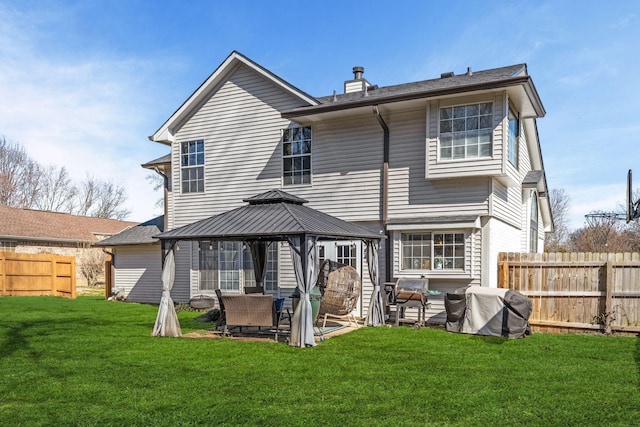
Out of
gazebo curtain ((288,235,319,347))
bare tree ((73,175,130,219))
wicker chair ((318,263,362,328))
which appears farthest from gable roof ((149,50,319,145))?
bare tree ((73,175,130,219))

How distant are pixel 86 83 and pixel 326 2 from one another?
372 inches

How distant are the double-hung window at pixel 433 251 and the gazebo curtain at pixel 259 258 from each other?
350 centimetres

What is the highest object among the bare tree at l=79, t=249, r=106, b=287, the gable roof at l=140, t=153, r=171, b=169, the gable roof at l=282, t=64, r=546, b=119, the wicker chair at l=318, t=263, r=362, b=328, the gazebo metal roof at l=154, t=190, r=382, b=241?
the gable roof at l=282, t=64, r=546, b=119

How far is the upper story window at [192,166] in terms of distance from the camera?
15.1 m

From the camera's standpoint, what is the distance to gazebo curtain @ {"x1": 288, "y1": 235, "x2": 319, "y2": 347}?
347 inches

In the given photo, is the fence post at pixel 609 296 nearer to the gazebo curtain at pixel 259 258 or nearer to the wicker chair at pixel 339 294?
the wicker chair at pixel 339 294

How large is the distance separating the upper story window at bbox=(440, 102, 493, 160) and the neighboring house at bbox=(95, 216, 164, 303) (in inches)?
403

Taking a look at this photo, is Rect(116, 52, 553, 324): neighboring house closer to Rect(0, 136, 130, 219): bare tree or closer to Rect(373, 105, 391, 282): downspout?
Rect(373, 105, 391, 282): downspout

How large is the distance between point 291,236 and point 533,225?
10.9 metres

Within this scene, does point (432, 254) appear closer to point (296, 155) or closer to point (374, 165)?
point (374, 165)

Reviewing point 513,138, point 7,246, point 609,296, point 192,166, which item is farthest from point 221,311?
point 7,246

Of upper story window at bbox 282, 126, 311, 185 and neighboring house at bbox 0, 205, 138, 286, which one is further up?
upper story window at bbox 282, 126, 311, 185

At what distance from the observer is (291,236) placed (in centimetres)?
915

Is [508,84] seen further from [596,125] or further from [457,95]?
[596,125]
